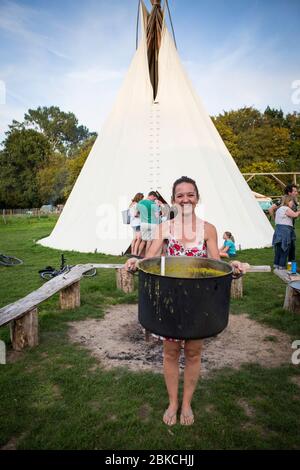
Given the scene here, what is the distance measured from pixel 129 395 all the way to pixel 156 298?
48.2 inches

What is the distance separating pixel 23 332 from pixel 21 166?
4066 centimetres

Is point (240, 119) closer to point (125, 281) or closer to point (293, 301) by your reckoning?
point (125, 281)

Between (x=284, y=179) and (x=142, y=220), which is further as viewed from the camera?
(x=284, y=179)

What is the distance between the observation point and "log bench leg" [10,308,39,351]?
10.7ft

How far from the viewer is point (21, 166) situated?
39.8 m

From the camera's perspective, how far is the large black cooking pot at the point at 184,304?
5.61 ft

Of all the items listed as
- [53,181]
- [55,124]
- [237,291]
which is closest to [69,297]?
[237,291]

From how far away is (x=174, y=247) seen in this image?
229 cm

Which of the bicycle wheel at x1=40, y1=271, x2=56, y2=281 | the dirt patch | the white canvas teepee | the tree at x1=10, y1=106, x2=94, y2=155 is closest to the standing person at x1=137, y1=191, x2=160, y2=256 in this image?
the white canvas teepee

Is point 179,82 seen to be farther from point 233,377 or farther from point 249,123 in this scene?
point 249,123

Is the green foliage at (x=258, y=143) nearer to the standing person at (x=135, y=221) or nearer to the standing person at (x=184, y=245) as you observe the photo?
the standing person at (x=135, y=221)

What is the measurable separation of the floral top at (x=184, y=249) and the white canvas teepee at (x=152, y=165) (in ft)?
20.9

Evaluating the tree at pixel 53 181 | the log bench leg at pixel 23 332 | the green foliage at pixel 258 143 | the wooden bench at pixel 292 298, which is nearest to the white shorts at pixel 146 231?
the wooden bench at pixel 292 298

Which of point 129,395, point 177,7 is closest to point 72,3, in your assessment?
point 177,7
